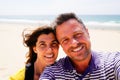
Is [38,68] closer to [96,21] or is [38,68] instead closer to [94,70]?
[94,70]

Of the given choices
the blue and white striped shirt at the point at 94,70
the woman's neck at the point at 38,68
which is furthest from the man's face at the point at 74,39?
the woman's neck at the point at 38,68

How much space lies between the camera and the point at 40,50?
12.6ft

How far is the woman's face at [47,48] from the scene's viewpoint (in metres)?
3.67

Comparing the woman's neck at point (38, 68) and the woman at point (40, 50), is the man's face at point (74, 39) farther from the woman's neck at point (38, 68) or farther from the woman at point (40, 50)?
the woman's neck at point (38, 68)

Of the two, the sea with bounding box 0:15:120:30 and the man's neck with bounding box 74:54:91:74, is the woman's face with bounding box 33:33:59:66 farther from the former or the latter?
the sea with bounding box 0:15:120:30

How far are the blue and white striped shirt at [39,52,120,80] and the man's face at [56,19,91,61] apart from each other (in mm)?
110

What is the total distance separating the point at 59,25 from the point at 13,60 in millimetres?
6685

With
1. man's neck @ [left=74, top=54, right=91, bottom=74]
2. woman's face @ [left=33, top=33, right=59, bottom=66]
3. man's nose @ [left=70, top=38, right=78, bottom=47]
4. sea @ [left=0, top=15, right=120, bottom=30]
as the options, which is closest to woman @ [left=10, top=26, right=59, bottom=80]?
woman's face @ [left=33, top=33, right=59, bottom=66]

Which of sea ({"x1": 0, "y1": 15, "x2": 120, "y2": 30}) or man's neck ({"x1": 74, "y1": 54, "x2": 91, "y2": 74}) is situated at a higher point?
man's neck ({"x1": 74, "y1": 54, "x2": 91, "y2": 74})

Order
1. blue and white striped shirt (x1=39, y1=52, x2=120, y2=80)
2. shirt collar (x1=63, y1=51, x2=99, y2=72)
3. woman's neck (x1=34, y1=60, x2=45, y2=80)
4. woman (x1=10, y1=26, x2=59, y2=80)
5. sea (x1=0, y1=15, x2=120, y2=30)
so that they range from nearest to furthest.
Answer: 1. blue and white striped shirt (x1=39, y1=52, x2=120, y2=80)
2. shirt collar (x1=63, y1=51, x2=99, y2=72)
3. woman (x1=10, y1=26, x2=59, y2=80)
4. woman's neck (x1=34, y1=60, x2=45, y2=80)
5. sea (x1=0, y1=15, x2=120, y2=30)

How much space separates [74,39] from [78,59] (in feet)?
0.73

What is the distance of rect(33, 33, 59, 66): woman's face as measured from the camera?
3675mm

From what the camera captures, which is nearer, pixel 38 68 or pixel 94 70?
pixel 94 70

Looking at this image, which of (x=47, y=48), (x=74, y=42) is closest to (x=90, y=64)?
(x=74, y=42)
